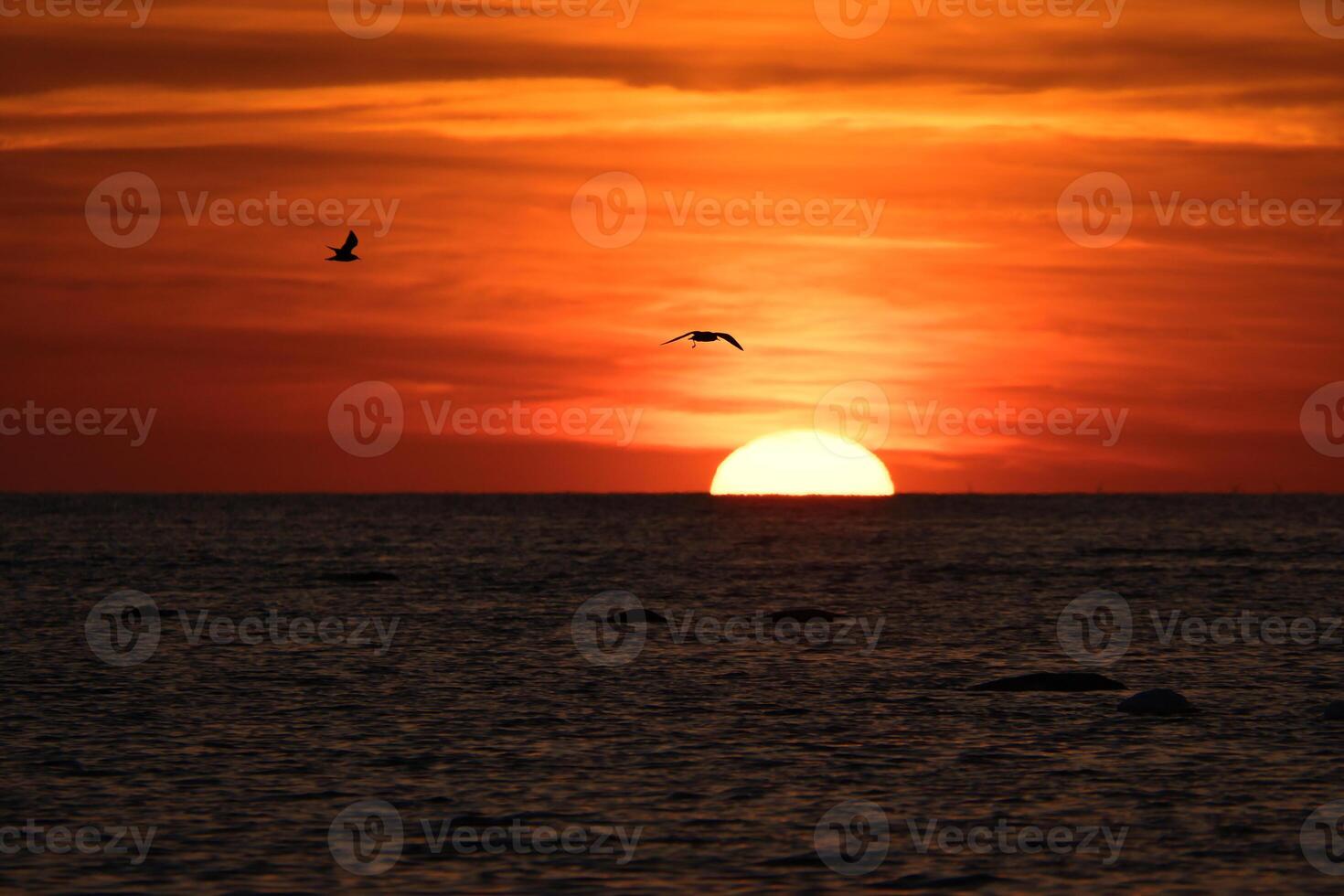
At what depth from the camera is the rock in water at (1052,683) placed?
4250 cm

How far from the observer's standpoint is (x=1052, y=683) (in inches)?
1681

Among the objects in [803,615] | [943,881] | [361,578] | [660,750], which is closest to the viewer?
[943,881]

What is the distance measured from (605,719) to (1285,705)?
17336mm

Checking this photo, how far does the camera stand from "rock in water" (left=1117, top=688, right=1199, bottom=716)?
38.4 metres

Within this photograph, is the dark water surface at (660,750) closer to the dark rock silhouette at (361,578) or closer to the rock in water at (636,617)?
the rock in water at (636,617)

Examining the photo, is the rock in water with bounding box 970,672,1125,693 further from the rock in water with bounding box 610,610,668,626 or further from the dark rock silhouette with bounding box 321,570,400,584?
the dark rock silhouette with bounding box 321,570,400,584

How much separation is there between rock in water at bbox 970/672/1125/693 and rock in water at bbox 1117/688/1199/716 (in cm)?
335

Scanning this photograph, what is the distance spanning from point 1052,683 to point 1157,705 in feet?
14.6

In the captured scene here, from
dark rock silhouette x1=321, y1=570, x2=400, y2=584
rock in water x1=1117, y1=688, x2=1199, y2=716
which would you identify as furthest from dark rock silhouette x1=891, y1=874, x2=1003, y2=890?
dark rock silhouette x1=321, y1=570, x2=400, y2=584

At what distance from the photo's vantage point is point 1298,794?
2945 centimetres

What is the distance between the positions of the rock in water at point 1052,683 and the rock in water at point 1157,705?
335 cm

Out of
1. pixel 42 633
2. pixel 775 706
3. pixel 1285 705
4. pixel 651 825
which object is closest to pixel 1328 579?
pixel 1285 705

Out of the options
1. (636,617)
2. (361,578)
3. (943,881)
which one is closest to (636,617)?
(636,617)

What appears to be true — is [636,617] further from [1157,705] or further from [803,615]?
[1157,705]
